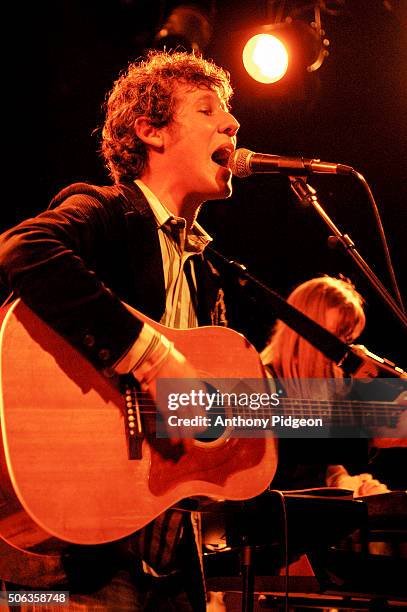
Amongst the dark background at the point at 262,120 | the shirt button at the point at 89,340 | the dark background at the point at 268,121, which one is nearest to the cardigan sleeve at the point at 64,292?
the shirt button at the point at 89,340

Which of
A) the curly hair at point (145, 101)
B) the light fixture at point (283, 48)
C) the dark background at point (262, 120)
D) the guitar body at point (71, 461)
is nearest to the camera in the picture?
the guitar body at point (71, 461)

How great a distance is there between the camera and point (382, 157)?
17.5ft

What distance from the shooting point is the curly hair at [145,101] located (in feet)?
8.87

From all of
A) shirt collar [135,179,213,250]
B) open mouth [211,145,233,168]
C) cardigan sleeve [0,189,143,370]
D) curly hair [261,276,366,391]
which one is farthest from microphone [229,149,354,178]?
curly hair [261,276,366,391]

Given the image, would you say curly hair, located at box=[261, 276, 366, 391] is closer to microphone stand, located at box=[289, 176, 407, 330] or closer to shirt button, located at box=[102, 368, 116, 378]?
microphone stand, located at box=[289, 176, 407, 330]

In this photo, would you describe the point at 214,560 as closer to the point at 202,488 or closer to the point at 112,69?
the point at 202,488

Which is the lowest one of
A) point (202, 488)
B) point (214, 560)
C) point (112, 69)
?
point (214, 560)

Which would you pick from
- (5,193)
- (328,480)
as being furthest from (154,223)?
(5,193)

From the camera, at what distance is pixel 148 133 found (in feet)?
8.83

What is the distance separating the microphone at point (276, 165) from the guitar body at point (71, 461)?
3.16 feet

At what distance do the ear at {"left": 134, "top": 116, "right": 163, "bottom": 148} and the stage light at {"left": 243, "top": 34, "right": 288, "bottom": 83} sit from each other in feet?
6.47

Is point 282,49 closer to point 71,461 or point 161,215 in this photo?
point 161,215

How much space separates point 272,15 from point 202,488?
3.44 metres

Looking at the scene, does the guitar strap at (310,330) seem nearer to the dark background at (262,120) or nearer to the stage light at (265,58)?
the dark background at (262,120)
